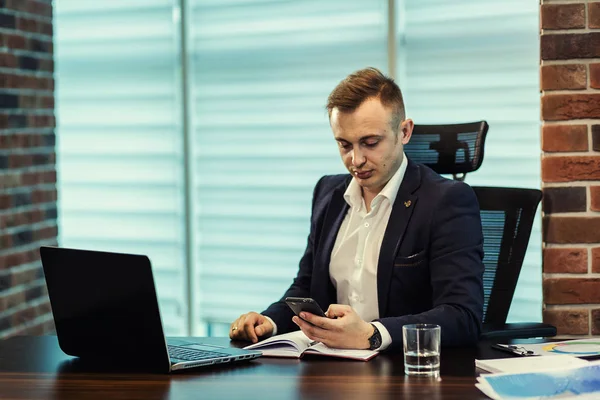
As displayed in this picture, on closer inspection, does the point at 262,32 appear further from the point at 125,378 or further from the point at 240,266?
the point at 125,378

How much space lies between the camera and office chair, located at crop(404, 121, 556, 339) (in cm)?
255

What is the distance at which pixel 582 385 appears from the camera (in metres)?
1.53

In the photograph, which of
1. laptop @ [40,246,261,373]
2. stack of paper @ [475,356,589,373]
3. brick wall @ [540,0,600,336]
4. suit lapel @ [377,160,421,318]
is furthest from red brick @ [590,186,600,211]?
laptop @ [40,246,261,373]

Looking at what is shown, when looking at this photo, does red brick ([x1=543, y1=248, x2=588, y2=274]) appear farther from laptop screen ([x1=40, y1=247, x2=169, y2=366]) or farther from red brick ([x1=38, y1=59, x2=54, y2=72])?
red brick ([x1=38, y1=59, x2=54, y2=72])

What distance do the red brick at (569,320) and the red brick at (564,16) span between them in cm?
86

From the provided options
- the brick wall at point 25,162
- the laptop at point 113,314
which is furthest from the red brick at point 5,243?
the laptop at point 113,314

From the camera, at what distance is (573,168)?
2561mm

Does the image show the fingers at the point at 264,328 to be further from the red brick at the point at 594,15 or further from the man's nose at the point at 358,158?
the red brick at the point at 594,15

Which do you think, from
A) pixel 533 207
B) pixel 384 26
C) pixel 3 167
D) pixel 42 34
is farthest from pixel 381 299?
pixel 42 34

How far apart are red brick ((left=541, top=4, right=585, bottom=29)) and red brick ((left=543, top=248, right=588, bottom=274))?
672 mm

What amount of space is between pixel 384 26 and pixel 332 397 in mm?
2307

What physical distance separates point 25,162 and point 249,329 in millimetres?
1822

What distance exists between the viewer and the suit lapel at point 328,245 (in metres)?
2.44

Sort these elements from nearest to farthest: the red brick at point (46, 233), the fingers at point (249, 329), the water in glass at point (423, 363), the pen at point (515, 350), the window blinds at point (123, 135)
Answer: the water in glass at point (423, 363) → the pen at point (515, 350) → the fingers at point (249, 329) → the red brick at point (46, 233) → the window blinds at point (123, 135)
